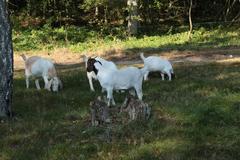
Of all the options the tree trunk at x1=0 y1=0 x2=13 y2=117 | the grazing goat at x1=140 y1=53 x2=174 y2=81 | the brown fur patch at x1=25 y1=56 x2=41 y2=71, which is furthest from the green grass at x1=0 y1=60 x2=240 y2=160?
the grazing goat at x1=140 y1=53 x2=174 y2=81

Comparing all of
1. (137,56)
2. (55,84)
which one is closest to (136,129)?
(55,84)

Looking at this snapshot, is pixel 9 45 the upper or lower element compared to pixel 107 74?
upper

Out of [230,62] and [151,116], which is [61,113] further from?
[230,62]

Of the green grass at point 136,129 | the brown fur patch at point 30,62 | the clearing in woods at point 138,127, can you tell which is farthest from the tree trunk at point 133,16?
the green grass at point 136,129

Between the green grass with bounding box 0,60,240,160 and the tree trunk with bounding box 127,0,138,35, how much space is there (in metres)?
18.9

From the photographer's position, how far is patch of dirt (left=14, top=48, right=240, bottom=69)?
2268cm

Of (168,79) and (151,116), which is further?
(168,79)

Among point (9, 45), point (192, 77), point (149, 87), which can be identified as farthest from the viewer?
point (192, 77)

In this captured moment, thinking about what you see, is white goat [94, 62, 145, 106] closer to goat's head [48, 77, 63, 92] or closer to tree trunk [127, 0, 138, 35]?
goat's head [48, 77, 63, 92]

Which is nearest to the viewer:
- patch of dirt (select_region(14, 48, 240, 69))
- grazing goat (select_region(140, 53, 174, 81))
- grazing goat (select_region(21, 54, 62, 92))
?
grazing goat (select_region(21, 54, 62, 92))

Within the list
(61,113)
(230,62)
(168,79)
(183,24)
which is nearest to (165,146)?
(61,113)

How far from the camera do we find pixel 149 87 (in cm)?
1497

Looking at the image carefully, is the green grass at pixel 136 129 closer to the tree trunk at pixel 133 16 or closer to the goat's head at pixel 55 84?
the goat's head at pixel 55 84

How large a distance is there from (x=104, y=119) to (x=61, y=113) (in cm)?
181
